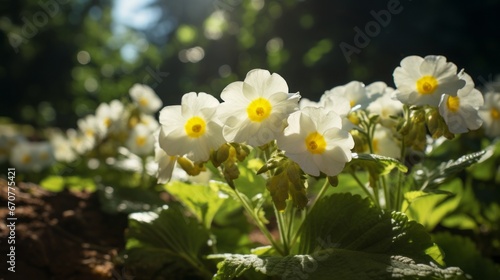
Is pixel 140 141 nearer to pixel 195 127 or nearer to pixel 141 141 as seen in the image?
pixel 141 141

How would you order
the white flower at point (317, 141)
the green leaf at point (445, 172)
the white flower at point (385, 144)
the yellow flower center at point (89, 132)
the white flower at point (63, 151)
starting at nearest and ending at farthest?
the white flower at point (317, 141)
the green leaf at point (445, 172)
the white flower at point (385, 144)
the yellow flower center at point (89, 132)
the white flower at point (63, 151)

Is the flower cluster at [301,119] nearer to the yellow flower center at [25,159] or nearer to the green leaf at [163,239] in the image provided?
the green leaf at [163,239]

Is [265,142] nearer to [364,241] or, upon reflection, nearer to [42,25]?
[364,241]

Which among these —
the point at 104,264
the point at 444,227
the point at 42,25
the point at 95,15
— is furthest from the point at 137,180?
the point at 95,15

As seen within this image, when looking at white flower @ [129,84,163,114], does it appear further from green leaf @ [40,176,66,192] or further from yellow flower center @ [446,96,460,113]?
yellow flower center @ [446,96,460,113]

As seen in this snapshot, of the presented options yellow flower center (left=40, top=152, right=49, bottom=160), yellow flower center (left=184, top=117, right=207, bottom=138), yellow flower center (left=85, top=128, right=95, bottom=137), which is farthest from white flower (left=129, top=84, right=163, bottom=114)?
yellow flower center (left=184, top=117, right=207, bottom=138)

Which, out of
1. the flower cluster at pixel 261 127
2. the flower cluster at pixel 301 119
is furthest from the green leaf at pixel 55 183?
the flower cluster at pixel 261 127

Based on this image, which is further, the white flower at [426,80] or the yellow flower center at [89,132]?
the yellow flower center at [89,132]

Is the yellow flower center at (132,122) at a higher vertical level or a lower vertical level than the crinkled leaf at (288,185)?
higher
